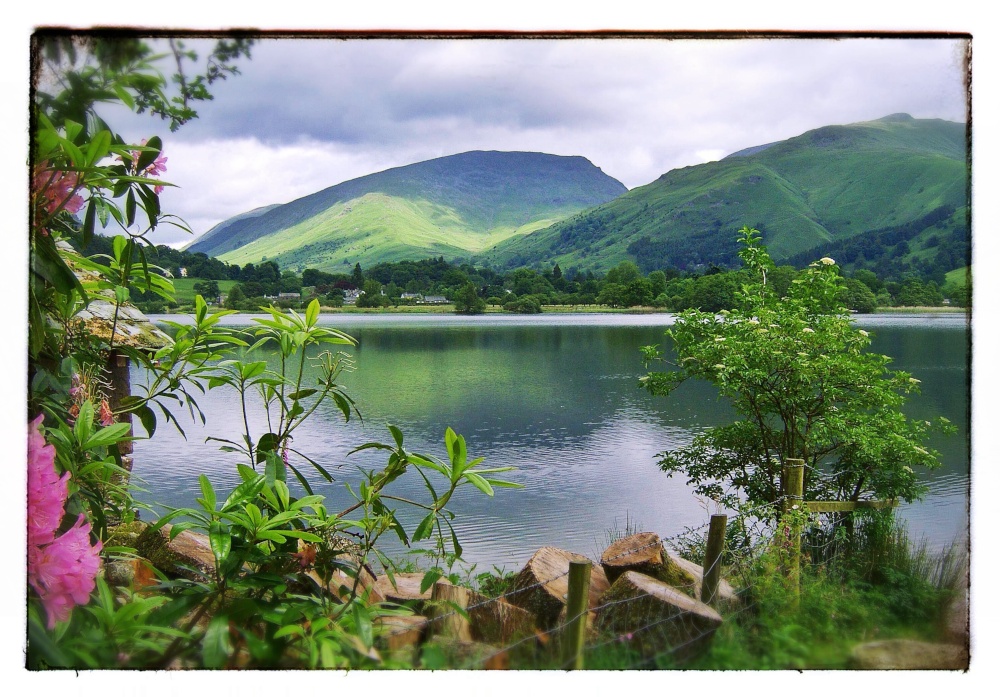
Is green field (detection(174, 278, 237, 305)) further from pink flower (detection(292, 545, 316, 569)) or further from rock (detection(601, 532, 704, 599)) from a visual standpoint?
rock (detection(601, 532, 704, 599))

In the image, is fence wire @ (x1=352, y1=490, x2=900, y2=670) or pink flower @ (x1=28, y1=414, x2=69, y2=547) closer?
pink flower @ (x1=28, y1=414, x2=69, y2=547)

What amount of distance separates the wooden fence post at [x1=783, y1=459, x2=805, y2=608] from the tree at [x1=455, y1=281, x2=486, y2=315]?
224cm

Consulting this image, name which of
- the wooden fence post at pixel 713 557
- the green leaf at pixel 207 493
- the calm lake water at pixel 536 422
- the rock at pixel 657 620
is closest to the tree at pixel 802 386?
the calm lake water at pixel 536 422

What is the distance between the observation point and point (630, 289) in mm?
4914

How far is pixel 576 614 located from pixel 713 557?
2.69 ft

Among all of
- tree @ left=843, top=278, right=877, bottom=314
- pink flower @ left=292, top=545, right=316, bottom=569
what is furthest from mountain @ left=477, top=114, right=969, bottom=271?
pink flower @ left=292, top=545, right=316, bottom=569

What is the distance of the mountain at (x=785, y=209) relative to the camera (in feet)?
11.3

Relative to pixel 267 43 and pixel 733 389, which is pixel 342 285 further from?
pixel 733 389

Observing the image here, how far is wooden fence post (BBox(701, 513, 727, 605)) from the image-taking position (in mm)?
2714

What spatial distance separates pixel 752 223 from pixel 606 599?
301 cm

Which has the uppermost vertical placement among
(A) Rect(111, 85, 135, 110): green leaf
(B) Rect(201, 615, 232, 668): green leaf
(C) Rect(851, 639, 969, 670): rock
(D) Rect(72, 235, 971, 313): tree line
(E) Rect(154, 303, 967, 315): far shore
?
(A) Rect(111, 85, 135, 110): green leaf

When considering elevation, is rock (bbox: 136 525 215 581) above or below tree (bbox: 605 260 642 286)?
below

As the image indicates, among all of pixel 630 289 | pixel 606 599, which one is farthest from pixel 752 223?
pixel 606 599

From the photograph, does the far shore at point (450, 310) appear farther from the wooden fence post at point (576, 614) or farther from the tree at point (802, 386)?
the wooden fence post at point (576, 614)
